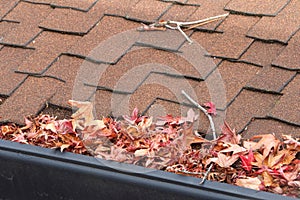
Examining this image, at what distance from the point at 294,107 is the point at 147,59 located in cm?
67

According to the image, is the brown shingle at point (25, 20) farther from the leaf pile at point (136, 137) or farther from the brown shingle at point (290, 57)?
the brown shingle at point (290, 57)

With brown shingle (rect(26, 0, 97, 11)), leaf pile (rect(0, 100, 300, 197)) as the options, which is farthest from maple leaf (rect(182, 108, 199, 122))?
brown shingle (rect(26, 0, 97, 11))

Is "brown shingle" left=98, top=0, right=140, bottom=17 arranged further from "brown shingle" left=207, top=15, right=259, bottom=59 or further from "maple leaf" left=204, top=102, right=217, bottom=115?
"maple leaf" left=204, top=102, right=217, bottom=115

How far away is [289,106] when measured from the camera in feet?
9.65

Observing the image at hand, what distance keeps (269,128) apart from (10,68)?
3.99ft

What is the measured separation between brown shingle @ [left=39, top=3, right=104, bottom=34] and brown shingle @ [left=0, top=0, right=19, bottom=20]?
261 mm

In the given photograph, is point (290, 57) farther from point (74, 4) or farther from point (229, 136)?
point (74, 4)

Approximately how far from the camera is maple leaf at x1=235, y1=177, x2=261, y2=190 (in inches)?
106

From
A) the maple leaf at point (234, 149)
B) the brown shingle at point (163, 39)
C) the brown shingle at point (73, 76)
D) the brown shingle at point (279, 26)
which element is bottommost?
the maple leaf at point (234, 149)

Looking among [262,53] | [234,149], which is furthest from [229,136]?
[262,53]

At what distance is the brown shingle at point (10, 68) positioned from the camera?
3.35m

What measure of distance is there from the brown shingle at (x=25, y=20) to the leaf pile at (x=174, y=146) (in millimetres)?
552

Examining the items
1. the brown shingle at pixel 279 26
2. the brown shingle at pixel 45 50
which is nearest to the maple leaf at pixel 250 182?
the brown shingle at pixel 279 26

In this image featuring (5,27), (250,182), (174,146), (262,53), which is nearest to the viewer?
(250,182)
